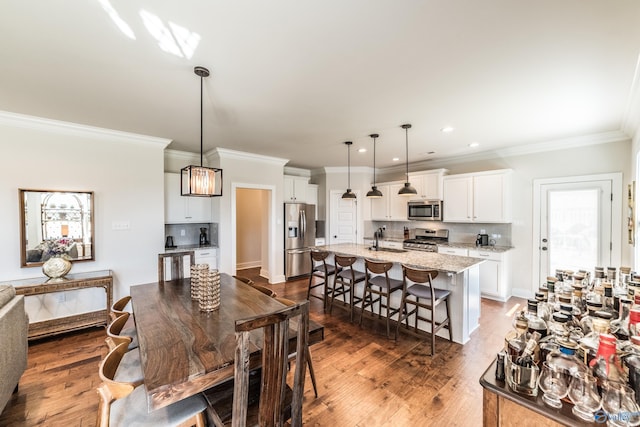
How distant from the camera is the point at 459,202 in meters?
4.97

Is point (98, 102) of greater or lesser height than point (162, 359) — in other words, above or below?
above

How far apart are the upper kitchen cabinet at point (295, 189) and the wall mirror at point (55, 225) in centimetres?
330

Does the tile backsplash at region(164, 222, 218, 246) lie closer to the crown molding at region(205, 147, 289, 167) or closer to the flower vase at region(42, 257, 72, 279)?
the crown molding at region(205, 147, 289, 167)

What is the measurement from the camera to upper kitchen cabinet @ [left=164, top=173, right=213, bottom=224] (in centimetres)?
442

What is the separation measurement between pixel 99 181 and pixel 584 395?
472 cm

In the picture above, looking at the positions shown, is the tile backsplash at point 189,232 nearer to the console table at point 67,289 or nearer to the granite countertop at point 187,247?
the granite countertop at point 187,247

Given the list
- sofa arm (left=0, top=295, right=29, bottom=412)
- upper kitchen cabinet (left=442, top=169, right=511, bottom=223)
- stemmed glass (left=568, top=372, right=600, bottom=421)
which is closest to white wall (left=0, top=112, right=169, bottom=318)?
sofa arm (left=0, top=295, right=29, bottom=412)

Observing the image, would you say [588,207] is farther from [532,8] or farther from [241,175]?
[241,175]

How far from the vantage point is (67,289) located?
2992mm

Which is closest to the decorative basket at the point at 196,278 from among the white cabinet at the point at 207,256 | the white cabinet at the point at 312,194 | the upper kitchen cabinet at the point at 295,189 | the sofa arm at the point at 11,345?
the sofa arm at the point at 11,345

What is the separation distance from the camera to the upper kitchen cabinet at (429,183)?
17.2 ft

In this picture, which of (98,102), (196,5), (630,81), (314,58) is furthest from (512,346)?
(98,102)

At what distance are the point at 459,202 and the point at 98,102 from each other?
5.48 m

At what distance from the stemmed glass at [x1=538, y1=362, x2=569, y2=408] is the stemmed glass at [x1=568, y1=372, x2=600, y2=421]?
0.02 m
